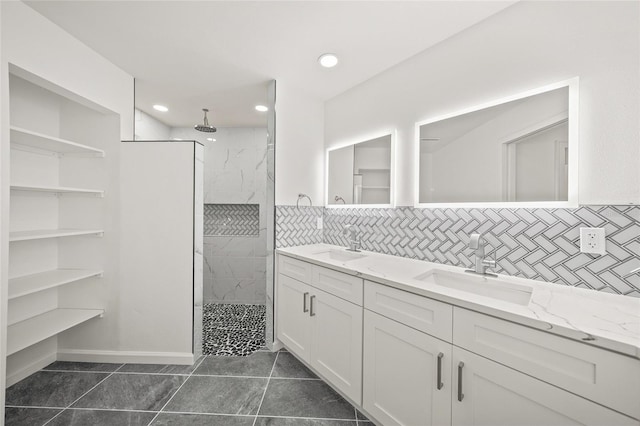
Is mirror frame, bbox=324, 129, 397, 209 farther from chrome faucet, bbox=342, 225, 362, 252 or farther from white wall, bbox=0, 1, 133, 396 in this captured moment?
white wall, bbox=0, 1, 133, 396

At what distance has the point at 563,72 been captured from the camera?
4.19 feet

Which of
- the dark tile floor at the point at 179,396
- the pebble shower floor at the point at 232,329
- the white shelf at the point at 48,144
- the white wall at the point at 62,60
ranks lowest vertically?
the pebble shower floor at the point at 232,329

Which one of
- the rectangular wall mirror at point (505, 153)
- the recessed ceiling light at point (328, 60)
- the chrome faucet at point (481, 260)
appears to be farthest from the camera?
A: the recessed ceiling light at point (328, 60)

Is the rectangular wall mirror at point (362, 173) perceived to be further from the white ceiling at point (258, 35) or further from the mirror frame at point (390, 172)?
the white ceiling at point (258, 35)

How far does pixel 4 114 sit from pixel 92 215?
1.01 metres

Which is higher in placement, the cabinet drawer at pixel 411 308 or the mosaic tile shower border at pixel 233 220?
the mosaic tile shower border at pixel 233 220

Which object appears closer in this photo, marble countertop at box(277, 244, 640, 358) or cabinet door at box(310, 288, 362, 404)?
marble countertop at box(277, 244, 640, 358)

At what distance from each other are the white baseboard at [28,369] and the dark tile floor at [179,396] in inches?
1.6

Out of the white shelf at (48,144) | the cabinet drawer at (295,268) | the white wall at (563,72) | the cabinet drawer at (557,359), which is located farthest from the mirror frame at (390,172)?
the white shelf at (48,144)

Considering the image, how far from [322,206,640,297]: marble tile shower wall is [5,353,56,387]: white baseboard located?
9.59 feet

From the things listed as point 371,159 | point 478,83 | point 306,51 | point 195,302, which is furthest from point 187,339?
point 478,83

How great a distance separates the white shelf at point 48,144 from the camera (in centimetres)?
163

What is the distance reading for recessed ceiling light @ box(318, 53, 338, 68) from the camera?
193 cm

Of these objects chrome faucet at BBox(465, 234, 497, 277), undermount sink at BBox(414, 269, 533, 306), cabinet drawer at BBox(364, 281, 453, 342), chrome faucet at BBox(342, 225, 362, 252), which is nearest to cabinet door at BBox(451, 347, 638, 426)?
cabinet drawer at BBox(364, 281, 453, 342)
